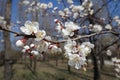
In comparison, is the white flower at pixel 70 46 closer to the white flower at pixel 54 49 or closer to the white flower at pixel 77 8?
the white flower at pixel 54 49

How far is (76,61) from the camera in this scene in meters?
2.07

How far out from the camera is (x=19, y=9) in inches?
690

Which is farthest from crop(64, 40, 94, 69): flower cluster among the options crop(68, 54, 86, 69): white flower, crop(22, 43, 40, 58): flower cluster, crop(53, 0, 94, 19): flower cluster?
crop(53, 0, 94, 19): flower cluster

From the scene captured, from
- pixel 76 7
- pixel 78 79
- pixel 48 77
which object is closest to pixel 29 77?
pixel 48 77

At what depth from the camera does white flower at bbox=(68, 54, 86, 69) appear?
2.03m

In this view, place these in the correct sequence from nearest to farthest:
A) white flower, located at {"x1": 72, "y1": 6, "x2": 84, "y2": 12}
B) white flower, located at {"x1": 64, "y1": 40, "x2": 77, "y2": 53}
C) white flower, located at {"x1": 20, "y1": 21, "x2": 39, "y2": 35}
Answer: white flower, located at {"x1": 20, "y1": 21, "x2": 39, "y2": 35}, white flower, located at {"x1": 64, "y1": 40, "x2": 77, "y2": 53}, white flower, located at {"x1": 72, "y1": 6, "x2": 84, "y2": 12}

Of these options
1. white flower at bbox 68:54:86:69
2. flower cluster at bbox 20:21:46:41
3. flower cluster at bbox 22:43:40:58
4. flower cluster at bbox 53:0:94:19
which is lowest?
white flower at bbox 68:54:86:69

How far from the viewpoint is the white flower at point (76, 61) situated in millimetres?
2029

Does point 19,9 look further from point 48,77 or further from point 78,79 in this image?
point 78,79

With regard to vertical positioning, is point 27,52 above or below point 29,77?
above

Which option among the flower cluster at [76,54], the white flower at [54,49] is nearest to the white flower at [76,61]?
the flower cluster at [76,54]

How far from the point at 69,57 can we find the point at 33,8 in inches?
315

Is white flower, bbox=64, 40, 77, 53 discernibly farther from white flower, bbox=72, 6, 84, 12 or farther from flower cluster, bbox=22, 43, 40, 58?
white flower, bbox=72, 6, 84, 12

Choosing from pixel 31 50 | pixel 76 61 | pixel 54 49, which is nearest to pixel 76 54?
pixel 76 61
